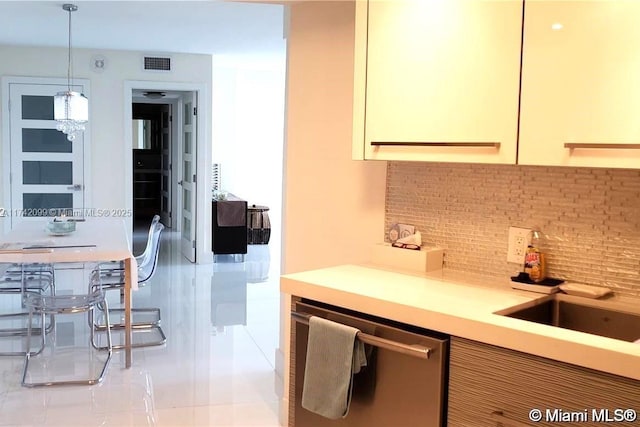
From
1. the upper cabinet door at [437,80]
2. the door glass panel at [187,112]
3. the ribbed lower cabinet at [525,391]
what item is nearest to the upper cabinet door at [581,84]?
the upper cabinet door at [437,80]

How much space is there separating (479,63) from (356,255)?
129 centimetres

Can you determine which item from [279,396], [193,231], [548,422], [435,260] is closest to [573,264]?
[435,260]

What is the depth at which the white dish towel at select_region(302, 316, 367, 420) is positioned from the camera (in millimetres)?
2109

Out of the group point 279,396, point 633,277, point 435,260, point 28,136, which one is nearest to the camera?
point 633,277

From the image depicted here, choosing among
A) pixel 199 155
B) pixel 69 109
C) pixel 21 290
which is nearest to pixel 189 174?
pixel 199 155

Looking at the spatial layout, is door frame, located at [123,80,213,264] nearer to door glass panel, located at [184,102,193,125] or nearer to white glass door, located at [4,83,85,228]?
door glass panel, located at [184,102,193,125]

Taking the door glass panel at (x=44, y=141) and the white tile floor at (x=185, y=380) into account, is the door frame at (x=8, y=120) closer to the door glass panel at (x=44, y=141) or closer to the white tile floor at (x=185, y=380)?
the door glass panel at (x=44, y=141)

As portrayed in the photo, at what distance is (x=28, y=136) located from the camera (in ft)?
23.6

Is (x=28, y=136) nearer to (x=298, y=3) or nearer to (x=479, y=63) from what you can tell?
(x=298, y=3)

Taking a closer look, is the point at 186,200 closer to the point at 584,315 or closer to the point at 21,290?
the point at 21,290

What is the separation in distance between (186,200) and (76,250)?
4.15 meters

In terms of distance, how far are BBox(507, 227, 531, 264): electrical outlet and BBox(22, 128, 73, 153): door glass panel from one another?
6122 millimetres

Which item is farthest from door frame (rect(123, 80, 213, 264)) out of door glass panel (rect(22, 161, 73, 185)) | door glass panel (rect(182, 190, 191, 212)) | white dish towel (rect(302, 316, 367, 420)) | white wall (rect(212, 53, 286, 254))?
white dish towel (rect(302, 316, 367, 420))

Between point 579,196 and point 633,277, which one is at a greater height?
point 579,196
